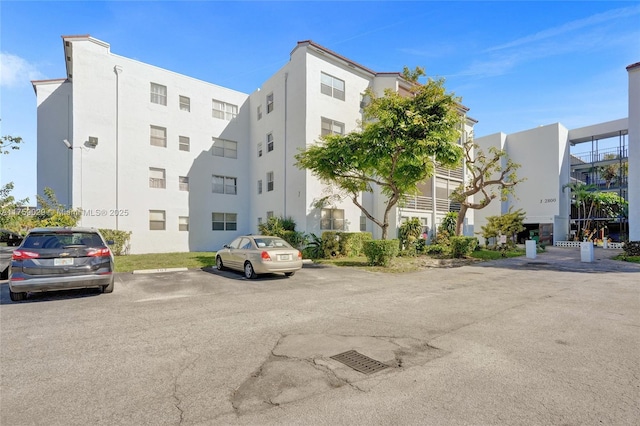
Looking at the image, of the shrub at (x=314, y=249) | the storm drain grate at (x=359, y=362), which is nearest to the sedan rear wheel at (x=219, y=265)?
the shrub at (x=314, y=249)

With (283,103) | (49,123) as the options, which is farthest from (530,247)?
(49,123)

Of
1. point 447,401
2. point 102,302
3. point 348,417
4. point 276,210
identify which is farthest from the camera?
point 276,210

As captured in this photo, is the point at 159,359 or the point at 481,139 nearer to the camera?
the point at 159,359

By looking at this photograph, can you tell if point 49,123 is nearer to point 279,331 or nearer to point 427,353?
point 279,331

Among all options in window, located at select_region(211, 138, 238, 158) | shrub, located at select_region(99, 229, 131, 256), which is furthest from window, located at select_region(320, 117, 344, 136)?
shrub, located at select_region(99, 229, 131, 256)

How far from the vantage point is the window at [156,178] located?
20.6 meters

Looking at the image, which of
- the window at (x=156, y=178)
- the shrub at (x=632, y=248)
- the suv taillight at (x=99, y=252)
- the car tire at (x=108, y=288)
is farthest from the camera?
the window at (x=156, y=178)

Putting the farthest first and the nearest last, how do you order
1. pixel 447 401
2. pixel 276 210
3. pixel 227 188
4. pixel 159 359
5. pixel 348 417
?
pixel 227 188
pixel 276 210
pixel 159 359
pixel 447 401
pixel 348 417

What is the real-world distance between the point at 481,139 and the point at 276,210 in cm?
2978

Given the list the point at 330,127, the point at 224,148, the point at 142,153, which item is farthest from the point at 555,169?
the point at 142,153

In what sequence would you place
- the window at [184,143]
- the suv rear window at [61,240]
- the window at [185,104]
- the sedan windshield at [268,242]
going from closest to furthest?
the suv rear window at [61,240] < the sedan windshield at [268,242] < the window at [184,143] < the window at [185,104]

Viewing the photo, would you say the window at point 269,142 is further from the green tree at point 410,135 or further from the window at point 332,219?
the green tree at point 410,135

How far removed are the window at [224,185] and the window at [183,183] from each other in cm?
176

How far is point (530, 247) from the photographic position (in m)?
19.5
